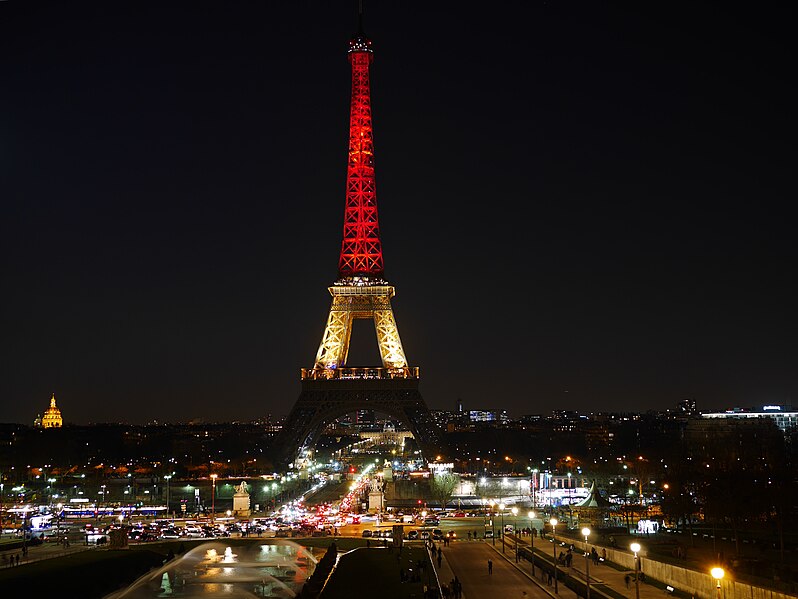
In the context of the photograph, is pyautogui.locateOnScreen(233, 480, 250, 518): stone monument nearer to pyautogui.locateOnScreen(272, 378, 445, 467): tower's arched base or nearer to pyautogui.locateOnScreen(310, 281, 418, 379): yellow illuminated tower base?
pyautogui.locateOnScreen(272, 378, 445, 467): tower's arched base

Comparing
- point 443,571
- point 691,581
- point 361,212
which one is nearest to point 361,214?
point 361,212

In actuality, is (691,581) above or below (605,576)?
above

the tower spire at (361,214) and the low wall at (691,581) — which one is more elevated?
the tower spire at (361,214)

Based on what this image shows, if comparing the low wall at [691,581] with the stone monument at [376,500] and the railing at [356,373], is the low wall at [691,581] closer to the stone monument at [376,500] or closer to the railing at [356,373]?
the stone monument at [376,500]

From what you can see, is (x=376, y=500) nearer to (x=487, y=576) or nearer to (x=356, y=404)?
(x=356, y=404)

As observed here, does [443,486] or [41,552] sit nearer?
[41,552]

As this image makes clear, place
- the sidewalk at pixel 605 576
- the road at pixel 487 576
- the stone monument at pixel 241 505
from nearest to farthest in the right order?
the sidewalk at pixel 605 576
the road at pixel 487 576
the stone monument at pixel 241 505

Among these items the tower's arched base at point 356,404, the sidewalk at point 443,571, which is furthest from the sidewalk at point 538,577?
the tower's arched base at point 356,404
